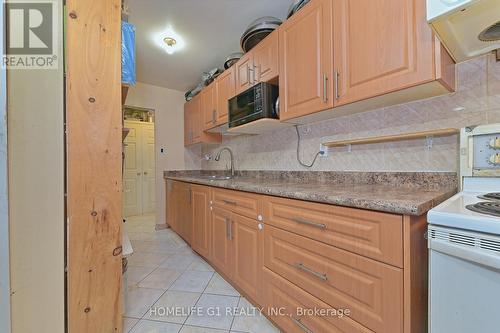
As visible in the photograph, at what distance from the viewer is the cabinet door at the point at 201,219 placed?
2227 millimetres

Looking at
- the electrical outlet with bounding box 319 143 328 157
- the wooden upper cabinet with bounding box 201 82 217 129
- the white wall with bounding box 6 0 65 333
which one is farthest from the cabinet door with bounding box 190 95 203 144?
the white wall with bounding box 6 0 65 333

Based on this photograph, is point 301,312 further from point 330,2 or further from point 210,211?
point 330,2

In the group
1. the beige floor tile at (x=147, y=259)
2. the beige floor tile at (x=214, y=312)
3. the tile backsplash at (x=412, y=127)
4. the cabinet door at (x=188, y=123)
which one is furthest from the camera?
the cabinet door at (x=188, y=123)

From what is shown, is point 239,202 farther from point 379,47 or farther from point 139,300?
point 379,47

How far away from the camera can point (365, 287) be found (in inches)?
35.1

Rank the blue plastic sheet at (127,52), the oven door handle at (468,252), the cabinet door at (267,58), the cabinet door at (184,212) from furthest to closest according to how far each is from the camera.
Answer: the cabinet door at (184,212) → the cabinet door at (267,58) → the blue plastic sheet at (127,52) → the oven door handle at (468,252)

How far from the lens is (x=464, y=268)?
2.09 ft

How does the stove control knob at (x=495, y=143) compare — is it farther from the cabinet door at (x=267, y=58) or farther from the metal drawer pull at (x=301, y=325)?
the cabinet door at (x=267, y=58)

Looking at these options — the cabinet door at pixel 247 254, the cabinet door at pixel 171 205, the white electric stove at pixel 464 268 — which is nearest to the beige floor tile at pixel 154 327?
the cabinet door at pixel 247 254

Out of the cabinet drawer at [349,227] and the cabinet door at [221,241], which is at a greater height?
the cabinet drawer at [349,227]

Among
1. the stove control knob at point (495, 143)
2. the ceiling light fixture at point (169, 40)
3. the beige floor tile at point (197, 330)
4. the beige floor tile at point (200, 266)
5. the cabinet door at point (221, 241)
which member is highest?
the ceiling light fixture at point (169, 40)

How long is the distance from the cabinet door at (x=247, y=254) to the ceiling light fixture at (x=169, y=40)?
6.20 ft

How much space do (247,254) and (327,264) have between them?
0.73m

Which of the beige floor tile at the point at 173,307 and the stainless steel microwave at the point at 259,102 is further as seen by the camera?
the stainless steel microwave at the point at 259,102
